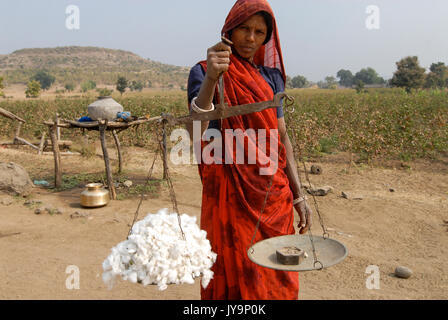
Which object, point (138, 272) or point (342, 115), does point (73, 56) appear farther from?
point (138, 272)

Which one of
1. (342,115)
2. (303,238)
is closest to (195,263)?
(303,238)

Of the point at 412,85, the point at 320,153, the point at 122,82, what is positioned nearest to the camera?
the point at 320,153

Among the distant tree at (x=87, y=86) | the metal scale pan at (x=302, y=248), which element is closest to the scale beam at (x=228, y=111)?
the metal scale pan at (x=302, y=248)

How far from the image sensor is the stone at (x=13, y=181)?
626 cm

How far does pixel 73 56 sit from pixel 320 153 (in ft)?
313

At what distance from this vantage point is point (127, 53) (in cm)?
10431

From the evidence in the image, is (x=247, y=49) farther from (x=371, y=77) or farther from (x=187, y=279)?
(x=371, y=77)

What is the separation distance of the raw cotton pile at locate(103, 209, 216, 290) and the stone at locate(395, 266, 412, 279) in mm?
2878

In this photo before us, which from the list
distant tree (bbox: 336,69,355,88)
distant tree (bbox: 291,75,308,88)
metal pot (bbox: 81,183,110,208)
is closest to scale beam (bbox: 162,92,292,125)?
metal pot (bbox: 81,183,110,208)

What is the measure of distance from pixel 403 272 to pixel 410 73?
34319 millimetres

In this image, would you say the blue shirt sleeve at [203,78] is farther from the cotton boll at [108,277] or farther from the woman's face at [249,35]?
the cotton boll at [108,277]

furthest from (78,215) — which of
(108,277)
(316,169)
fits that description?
(316,169)

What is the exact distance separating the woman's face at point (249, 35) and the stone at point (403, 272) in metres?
2.96
